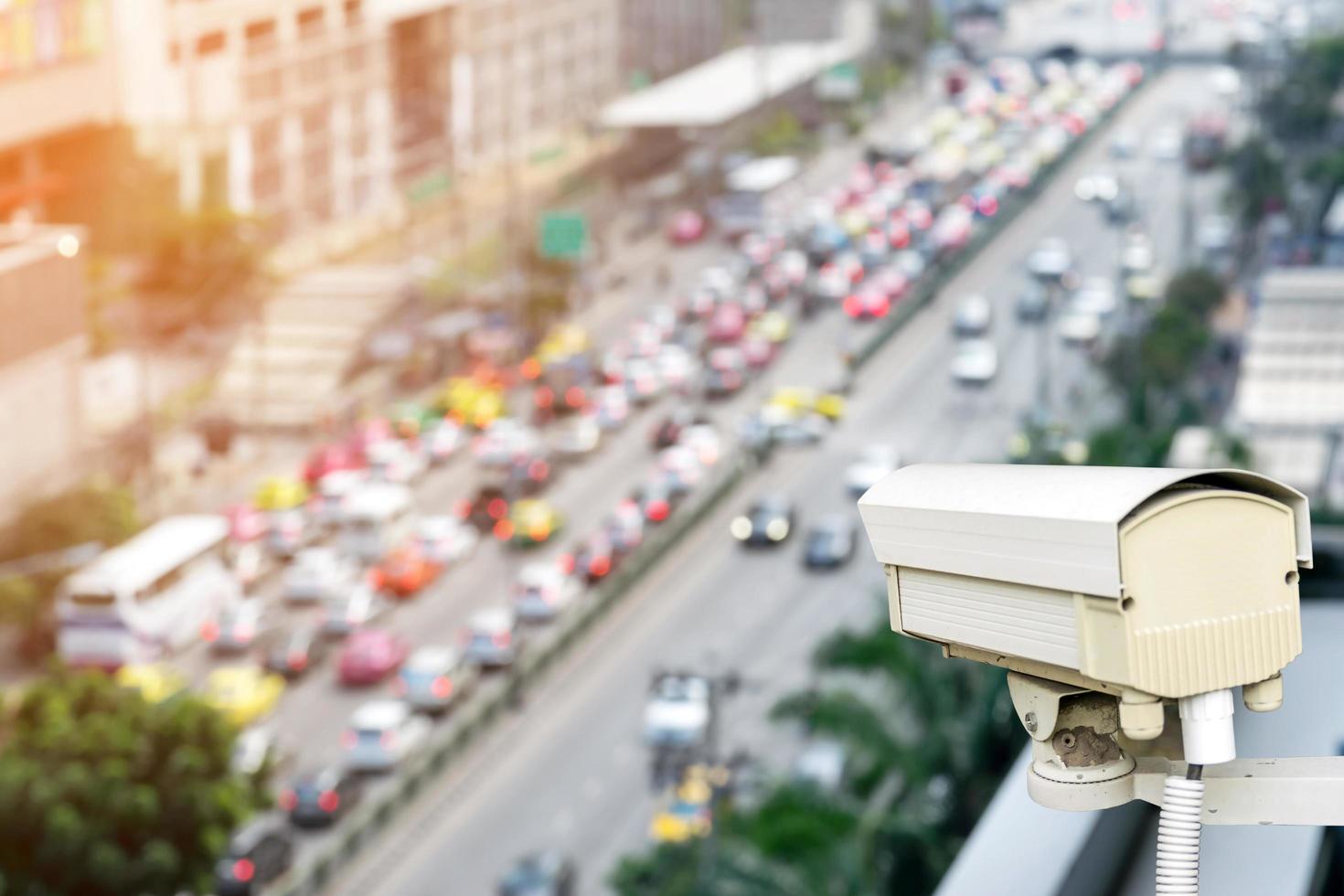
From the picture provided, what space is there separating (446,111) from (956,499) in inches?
1968

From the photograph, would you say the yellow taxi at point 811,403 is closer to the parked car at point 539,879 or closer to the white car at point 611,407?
the white car at point 611,407

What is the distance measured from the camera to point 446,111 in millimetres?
51062

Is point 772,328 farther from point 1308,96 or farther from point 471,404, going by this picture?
point 1308,96

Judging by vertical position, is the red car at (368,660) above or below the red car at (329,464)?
above

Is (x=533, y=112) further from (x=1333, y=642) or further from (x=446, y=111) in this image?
(x=1333, y=642)

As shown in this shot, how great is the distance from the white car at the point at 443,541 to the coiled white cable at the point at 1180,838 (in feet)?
104

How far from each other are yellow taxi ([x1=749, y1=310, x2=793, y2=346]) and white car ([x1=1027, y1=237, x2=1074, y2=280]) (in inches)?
280

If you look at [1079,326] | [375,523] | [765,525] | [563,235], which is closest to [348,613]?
[375,523]

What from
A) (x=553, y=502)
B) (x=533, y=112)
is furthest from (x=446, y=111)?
(x=553, y=502)

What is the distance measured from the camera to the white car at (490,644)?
1153 inches

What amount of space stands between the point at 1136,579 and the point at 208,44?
37.3m

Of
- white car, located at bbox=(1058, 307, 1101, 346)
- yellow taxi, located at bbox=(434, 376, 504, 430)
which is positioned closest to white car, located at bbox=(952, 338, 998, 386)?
white car, located at bbox=(1058, 307, 1101, 346)

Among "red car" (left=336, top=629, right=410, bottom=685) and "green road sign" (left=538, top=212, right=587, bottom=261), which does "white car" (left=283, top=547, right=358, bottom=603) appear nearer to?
"red car" (left=336, top=629, right=410, bottom=685)

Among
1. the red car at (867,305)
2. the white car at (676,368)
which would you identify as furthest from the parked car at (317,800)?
the red car at (867,305)
